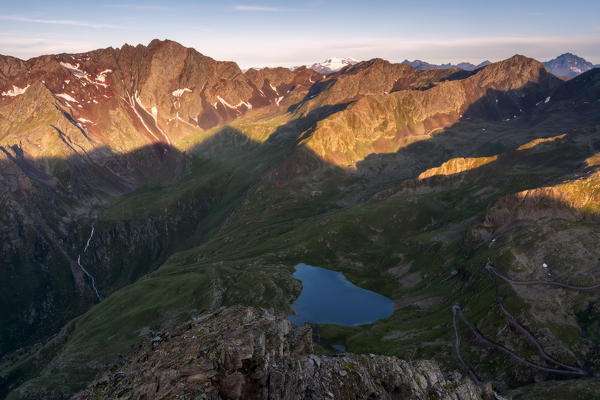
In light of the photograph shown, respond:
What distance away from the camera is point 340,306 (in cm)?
17700

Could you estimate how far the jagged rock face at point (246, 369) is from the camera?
3148 centimetres

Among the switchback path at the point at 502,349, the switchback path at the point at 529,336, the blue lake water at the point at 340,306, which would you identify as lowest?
the blue lake water at the point at 340,306

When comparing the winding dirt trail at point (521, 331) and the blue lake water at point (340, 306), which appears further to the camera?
the blue lake water at point (340, 306)

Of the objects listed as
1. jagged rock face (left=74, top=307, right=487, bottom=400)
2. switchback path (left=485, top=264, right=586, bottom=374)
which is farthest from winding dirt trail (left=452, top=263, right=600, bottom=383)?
jagged rock face (left=74, top=307, right=487, bottom=400)

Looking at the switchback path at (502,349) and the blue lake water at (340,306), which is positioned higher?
the switchback path at (502,349)

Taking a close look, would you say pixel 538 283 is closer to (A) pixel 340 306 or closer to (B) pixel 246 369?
(A) pixel 340 306

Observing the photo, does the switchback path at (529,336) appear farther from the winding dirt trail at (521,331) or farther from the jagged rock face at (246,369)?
Answer: the jagged rock face at (246,369)

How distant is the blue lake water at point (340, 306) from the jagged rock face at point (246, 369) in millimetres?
116094

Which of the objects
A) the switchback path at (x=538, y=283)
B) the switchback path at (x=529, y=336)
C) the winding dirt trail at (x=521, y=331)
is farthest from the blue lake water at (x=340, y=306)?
the switchback path at (x=529, y=336)

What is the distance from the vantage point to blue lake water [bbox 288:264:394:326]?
162625 mm

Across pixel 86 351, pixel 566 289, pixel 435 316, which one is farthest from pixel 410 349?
pixel 86 351

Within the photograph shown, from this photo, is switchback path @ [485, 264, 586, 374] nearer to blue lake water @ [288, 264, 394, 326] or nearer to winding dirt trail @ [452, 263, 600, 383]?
winding dirt trail @ [452, 263, 600, 383]

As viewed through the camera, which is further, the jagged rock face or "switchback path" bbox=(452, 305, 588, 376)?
"switchback path" bbox=(452, 305, 588, 376)

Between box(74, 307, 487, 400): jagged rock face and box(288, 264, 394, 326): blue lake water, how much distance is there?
116 m
